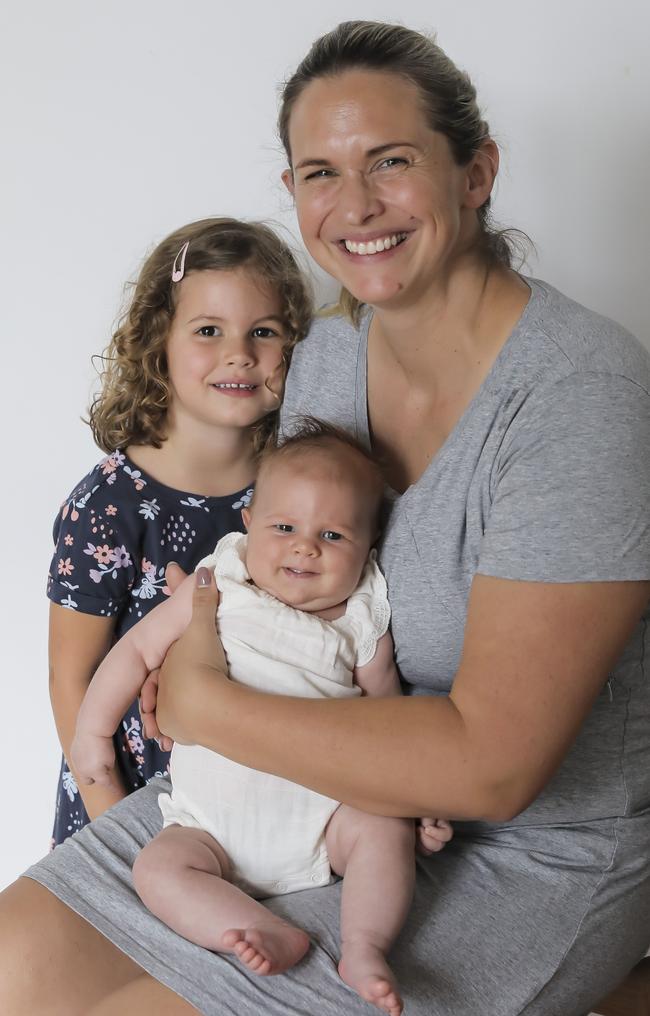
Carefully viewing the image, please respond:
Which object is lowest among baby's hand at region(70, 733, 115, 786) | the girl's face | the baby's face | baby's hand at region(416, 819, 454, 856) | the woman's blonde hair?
baby's hand at region(70, 733, 115, 786)

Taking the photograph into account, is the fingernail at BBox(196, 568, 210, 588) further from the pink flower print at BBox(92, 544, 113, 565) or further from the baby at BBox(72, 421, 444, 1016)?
the pink flower print at BBox(92, 544, 113, 565)

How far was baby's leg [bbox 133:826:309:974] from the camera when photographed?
1.31 m

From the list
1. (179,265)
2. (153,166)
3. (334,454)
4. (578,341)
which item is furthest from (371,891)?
(153,166)

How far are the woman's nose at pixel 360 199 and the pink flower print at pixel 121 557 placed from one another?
0.79 meters

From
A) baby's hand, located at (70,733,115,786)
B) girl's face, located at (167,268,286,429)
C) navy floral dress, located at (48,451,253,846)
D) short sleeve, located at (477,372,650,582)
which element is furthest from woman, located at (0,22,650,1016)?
navy floral dress, located at (48,451,253,846)

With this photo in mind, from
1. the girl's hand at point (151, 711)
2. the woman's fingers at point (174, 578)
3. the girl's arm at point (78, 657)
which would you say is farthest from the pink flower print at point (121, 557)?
the girl's hand at point (151, 711)

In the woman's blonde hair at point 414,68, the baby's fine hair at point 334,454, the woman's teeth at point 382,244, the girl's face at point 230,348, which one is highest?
the woman's blonde hair at point 414,68

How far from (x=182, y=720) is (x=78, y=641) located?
0.62m

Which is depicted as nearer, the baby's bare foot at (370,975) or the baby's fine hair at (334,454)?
the baby's bare foot at (370,975)

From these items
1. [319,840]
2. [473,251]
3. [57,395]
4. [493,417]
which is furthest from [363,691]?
[57,395]

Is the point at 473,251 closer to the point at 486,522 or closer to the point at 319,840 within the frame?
the point at 486,522

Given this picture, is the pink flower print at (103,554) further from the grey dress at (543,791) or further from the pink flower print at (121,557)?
the grey dress at (543,791)

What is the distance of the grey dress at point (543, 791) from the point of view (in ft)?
4.33

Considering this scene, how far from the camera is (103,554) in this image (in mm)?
2049
